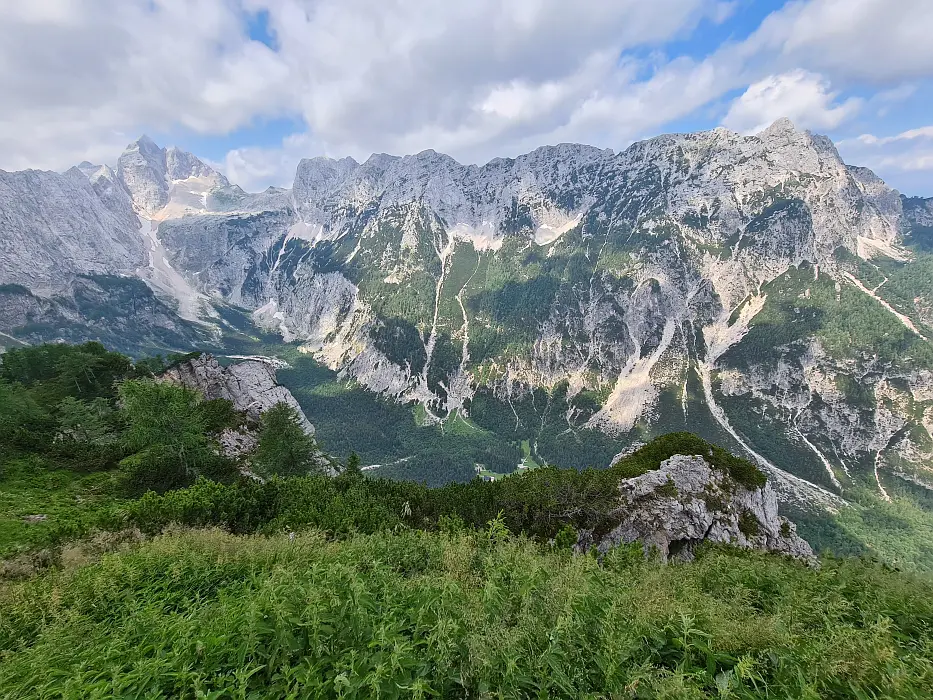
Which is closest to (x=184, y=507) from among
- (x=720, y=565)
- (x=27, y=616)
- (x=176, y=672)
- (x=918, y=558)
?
(x=27, y=616)

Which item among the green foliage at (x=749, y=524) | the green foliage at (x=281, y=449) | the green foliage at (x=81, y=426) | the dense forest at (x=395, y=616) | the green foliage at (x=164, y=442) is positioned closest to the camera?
the dense forest at (x=395, y=616)

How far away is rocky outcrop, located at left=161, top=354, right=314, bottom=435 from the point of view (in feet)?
241

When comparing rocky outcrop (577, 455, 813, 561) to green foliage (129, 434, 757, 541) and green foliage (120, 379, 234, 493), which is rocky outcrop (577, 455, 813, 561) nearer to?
green foliage (129, 434, 757, 541)

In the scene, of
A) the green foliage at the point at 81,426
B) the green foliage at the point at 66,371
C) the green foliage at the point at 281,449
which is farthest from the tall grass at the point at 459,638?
the green foliage at the point at 66,371

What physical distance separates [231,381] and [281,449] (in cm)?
4991

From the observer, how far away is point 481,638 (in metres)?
5.87

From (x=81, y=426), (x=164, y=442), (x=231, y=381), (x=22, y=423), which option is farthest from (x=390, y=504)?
(x=231, y=381)

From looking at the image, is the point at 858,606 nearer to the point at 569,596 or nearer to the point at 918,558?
the point at 569,596

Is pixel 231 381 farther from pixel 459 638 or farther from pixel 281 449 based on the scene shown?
pixel 459 638

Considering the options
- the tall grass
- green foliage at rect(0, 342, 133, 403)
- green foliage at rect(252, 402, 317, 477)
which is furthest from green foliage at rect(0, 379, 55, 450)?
the tall grass

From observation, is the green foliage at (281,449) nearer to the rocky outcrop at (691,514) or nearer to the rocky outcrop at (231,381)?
the rocky outcrop at (231,381)

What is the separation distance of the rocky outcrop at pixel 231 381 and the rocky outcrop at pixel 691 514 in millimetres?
50667

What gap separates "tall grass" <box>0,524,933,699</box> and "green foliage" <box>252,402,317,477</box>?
31.8m

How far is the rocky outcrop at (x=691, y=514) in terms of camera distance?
31609 millimetres
